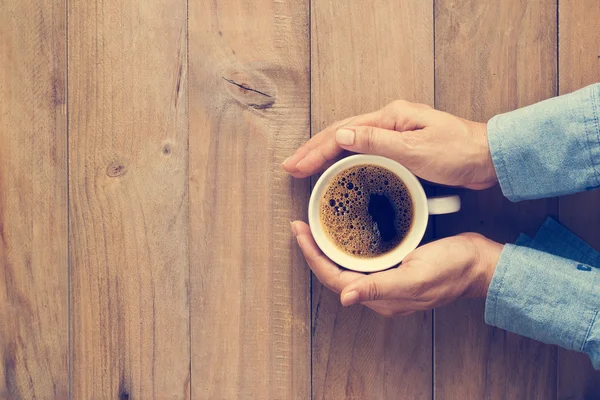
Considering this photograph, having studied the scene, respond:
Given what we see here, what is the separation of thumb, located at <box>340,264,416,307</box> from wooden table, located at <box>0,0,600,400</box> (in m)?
0.11

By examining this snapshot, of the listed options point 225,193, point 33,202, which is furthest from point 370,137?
point 33,202

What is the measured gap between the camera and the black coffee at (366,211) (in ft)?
2.36

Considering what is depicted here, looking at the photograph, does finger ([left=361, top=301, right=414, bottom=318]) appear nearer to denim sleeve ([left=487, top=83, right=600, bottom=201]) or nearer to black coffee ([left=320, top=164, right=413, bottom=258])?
black coffee ([left=320, top=164, right=413, bottom=258])

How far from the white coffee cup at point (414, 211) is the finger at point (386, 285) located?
2cm

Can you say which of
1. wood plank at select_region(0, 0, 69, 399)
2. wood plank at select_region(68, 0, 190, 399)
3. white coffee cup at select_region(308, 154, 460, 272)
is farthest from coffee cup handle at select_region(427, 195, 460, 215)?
wood plank at select_region(0, 0, 69, 399)

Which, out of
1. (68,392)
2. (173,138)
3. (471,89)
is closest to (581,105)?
(471,89)

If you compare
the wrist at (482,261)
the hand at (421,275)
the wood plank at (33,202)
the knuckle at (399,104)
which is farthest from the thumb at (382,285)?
the wood plank at (33,202)

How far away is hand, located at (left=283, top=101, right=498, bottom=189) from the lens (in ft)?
2.29

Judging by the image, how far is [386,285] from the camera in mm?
685

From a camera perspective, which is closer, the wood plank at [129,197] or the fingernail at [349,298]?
the fingernail at [349,298]

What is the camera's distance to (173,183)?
2.59 feet

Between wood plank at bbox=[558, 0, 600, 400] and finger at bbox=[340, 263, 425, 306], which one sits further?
wood plank at bbox=[558, 0, 600, 400]

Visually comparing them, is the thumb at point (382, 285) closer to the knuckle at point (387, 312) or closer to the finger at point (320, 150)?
the knuckle at point (387, 312)

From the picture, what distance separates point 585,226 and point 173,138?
0.62m
